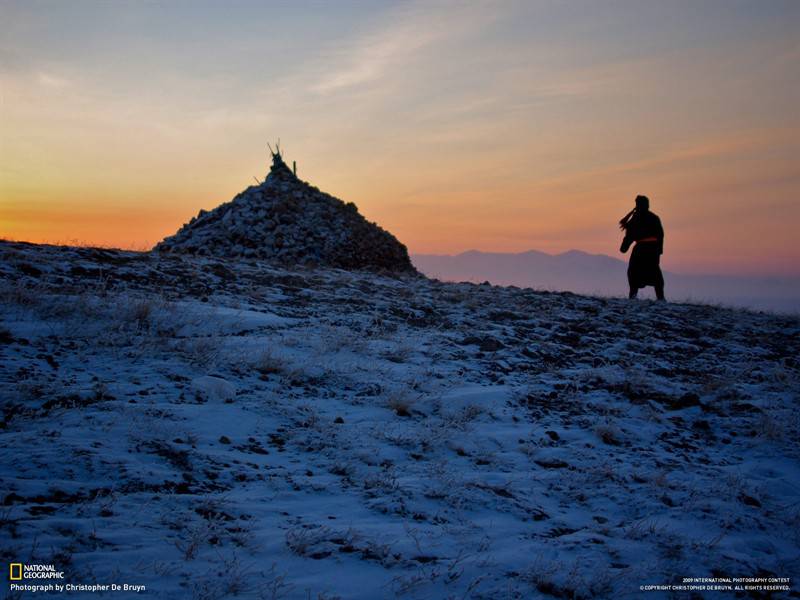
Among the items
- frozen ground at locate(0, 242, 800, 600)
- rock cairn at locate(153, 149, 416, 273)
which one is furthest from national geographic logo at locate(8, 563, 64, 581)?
rock cairn at locate(153, 149, 416, 273)

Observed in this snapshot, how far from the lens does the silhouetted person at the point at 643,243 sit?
43.9 ft

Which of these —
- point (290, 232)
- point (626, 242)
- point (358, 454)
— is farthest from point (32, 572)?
point (290, 232)

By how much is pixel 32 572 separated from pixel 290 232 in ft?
48.1

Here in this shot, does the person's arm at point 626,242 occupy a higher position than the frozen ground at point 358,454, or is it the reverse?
the person's arm at point 626,242

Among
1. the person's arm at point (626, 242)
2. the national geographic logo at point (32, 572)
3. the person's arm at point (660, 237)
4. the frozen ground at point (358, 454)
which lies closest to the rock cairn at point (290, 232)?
the person's arm at point (626, 242)

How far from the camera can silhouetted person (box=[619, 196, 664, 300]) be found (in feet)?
43.9

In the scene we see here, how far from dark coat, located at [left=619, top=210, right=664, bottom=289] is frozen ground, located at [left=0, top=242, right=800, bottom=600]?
21.7ft

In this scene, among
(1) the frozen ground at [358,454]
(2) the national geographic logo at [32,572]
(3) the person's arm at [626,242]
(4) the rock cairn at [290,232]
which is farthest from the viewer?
(4) the rock cairn at [290,232]

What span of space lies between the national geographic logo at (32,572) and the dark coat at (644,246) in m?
13.4

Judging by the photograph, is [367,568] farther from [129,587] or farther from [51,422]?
[51,422]

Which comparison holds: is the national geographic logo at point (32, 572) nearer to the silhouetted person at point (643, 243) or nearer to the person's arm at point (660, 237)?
the silhouetted person at point (643, 243)

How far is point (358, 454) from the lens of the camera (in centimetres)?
367

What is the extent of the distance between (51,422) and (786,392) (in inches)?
277

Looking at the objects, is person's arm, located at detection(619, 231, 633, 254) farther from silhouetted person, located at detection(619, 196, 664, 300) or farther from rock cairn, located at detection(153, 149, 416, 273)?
rock cairn, located at detection(153, 149, 416, 273)
